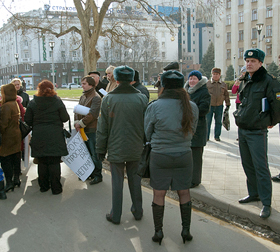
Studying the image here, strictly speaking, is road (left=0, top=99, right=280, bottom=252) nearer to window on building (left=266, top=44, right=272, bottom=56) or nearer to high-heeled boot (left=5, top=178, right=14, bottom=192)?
high-heeled boot (left=5, top=178, right=14, bottom=192)

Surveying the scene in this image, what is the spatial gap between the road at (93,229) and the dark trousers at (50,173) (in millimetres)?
206

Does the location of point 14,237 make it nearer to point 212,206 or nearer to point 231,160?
point 212,206

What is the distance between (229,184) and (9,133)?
3944mm

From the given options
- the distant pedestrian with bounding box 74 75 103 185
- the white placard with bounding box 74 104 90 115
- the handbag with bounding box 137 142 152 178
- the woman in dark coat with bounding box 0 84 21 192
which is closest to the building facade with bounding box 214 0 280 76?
the distant pedestrian with bounding box 74 75 103 185

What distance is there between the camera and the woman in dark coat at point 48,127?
5.19 m

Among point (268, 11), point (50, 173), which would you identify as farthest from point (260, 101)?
point (268, 11)

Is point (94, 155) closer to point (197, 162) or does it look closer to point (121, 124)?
point (197, 162)

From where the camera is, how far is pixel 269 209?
405 centimetres

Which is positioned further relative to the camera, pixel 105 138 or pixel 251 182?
pixel 251 182

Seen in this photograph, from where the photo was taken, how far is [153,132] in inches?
138

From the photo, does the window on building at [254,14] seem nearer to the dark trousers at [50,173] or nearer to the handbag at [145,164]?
the dark trousers at [50,173]

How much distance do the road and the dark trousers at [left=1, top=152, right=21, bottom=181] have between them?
479 mm

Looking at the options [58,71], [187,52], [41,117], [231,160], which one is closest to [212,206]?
[231,160]

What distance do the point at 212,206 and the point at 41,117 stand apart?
123 inches
